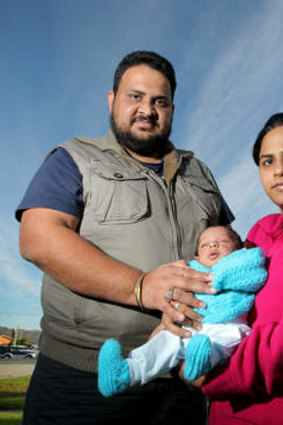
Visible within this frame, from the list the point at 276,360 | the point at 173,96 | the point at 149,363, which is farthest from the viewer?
the point at 173,96

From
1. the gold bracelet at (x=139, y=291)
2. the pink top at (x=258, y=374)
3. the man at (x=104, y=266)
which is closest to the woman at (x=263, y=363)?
the pink top at (x=258, y=374)

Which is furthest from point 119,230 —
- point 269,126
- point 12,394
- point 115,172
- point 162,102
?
point 12,394

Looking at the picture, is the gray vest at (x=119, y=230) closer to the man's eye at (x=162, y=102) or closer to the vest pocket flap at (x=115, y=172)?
the vest pocket flap at (x=115, y=172)

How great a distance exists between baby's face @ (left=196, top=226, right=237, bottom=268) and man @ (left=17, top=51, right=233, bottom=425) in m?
0.20

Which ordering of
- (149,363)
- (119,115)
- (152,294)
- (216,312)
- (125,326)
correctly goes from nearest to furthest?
(149,363)
(216,312)
(152,294)
(125,326)
(119,115)

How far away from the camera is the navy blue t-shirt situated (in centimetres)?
244

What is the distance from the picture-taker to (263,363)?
1.49 metres

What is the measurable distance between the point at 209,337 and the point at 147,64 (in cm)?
257

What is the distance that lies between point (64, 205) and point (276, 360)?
1.64 meters

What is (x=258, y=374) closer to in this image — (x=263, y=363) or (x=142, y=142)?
(x=263, y=363)

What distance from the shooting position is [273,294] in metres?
1.75

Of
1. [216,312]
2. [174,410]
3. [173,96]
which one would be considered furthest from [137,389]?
[173,96]

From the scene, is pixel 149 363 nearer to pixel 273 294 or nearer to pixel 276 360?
pixel 276 360

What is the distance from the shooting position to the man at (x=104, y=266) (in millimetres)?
2139
